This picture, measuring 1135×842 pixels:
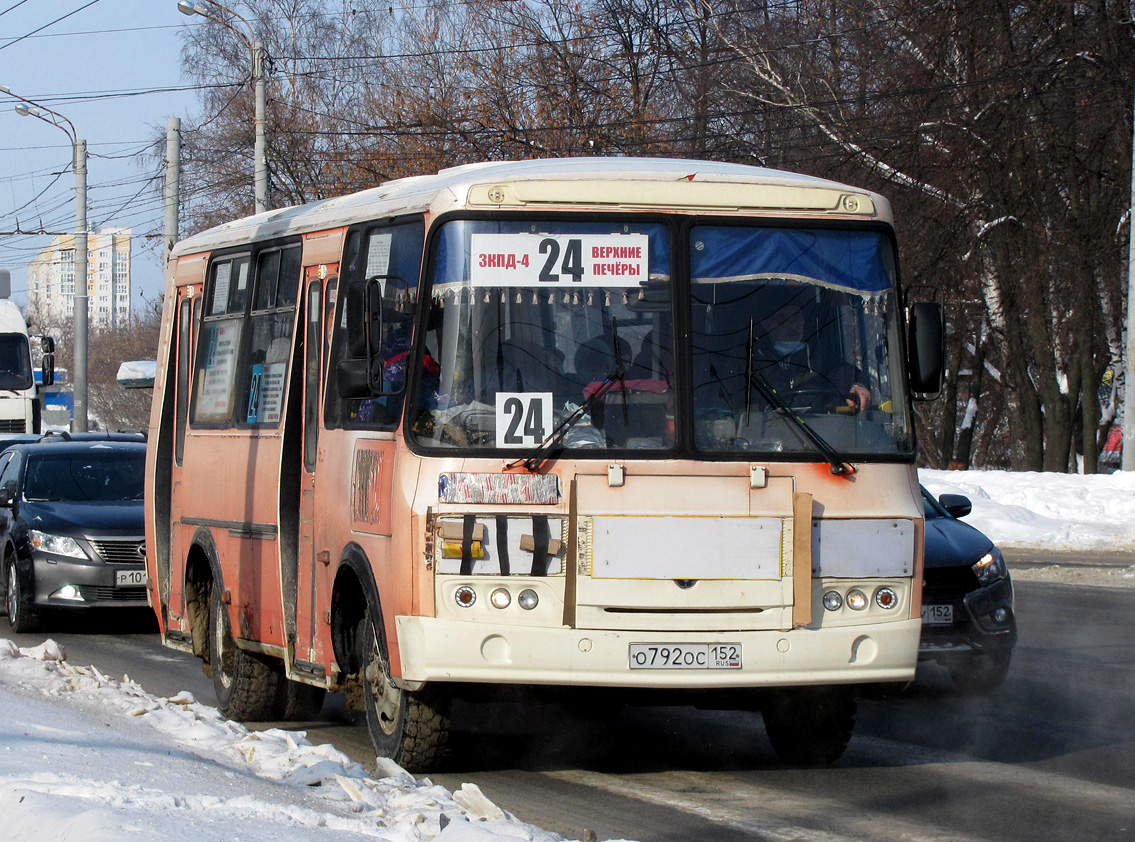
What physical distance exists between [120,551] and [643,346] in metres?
8.44

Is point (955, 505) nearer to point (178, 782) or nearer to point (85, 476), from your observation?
point (178, 782)

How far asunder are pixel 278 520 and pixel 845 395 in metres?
3.26

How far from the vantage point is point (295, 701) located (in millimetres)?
9734

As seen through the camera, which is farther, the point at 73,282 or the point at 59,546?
the point at 73,282

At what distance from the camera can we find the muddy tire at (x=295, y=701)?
31.7 ft

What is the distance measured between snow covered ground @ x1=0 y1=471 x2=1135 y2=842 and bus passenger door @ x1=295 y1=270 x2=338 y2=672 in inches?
24.7

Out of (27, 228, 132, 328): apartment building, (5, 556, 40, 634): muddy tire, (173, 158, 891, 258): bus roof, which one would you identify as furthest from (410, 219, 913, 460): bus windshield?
(27, 228, 132, 328): apartment building

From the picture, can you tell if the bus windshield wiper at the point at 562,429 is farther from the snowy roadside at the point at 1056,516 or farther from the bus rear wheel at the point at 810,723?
the snowy roadside at the point at 1056,516

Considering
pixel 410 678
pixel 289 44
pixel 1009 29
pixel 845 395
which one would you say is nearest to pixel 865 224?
pixel 845 395

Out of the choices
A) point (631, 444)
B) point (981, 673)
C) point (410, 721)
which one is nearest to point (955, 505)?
point (981, 673)

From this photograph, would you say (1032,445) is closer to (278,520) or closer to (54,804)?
(278,520)

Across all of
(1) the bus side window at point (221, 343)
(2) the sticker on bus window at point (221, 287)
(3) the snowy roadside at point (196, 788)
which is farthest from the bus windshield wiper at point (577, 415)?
(2) the sticker on bus window at point (221, 287)

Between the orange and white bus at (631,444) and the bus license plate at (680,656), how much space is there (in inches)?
0.5

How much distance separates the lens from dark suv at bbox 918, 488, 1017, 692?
32.9 feet
